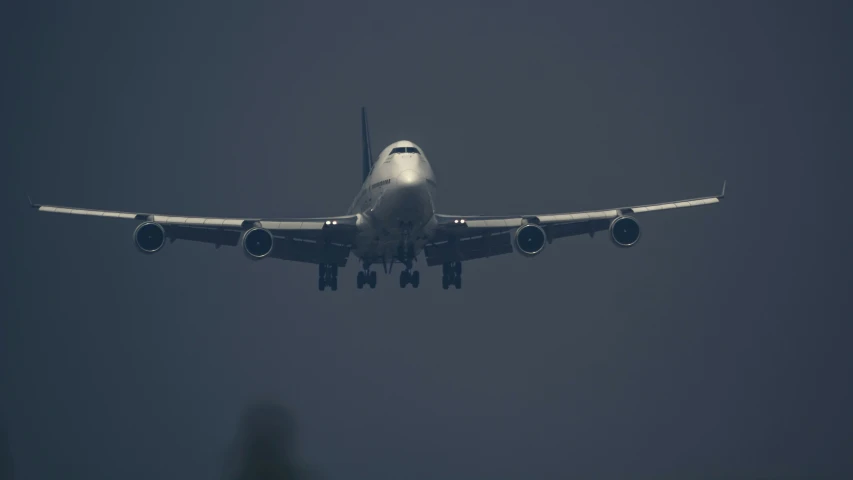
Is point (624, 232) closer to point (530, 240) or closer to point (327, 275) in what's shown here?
point (530, 240)

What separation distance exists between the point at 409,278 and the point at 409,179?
32.5 ft

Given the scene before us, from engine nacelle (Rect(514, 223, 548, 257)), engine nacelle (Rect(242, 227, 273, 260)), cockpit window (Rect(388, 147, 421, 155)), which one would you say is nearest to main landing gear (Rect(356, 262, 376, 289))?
engine nacelle (Rect(242, 227, 273, 260))

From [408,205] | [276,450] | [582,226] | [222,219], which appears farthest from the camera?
[582,226]

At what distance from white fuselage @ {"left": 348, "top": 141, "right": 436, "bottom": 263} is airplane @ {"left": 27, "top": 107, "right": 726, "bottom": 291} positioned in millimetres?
42

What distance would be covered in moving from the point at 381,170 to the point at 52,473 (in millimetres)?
20253

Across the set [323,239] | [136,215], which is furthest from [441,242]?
[136,215]

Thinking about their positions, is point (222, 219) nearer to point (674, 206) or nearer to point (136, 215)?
point (136, 215)

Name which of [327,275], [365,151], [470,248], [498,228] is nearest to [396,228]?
[498,228]

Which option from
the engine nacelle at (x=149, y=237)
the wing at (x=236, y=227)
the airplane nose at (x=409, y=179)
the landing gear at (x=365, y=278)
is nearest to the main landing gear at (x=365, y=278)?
the landing gear at (x=365, y=278)

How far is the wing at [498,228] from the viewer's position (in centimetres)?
4962

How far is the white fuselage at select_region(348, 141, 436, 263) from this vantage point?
4588cm

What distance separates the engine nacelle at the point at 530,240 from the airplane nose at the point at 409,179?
565 centimetres

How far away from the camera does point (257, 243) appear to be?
48.1 metres

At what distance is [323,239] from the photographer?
5141 cm
